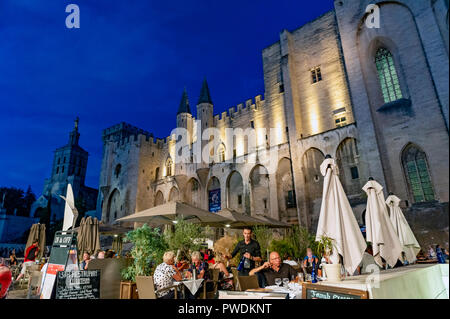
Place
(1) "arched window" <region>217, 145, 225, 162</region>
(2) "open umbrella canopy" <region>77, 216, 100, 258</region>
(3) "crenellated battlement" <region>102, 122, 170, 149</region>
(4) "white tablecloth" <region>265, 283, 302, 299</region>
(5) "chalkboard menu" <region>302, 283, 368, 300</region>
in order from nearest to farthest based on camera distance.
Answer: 1. (5) "chalkboard menu" <region>302, 283, 368, 300</region>
2. (4) "white tablecloth" <region>265, 283, 302, 299</region>
3. (2) "open umbrella canopy" <region>77, 216, 100, 258</region>
4. (1) "arched window" <region>217, 145, 225, 162</region>
5. (3) "crenellated battlement" <region>102, 122, 170, 149</region>

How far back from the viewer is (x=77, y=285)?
14.0 feet

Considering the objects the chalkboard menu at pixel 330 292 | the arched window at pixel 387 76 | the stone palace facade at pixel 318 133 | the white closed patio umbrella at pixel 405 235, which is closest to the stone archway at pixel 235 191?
the stone palace facade at pixel 318 133

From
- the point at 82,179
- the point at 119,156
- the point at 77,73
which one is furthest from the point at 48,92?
the point at 119,156

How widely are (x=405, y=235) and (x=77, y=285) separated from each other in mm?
7329

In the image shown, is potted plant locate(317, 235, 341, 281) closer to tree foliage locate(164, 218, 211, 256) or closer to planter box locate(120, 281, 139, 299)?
planter box locate(120, 281, 139, 299)

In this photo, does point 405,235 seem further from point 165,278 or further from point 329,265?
point 165,278

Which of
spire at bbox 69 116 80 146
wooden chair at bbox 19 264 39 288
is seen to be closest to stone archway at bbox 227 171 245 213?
wooden chair at bbox 19 264 39 288

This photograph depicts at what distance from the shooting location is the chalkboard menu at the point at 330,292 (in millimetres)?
2277

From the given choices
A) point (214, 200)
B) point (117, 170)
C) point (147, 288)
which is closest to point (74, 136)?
point (117, 170)

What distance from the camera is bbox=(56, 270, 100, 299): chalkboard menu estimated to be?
4141mm

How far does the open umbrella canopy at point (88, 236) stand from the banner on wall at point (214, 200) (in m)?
11.5

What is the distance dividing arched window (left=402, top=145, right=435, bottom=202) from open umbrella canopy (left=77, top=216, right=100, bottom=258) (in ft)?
52.1
